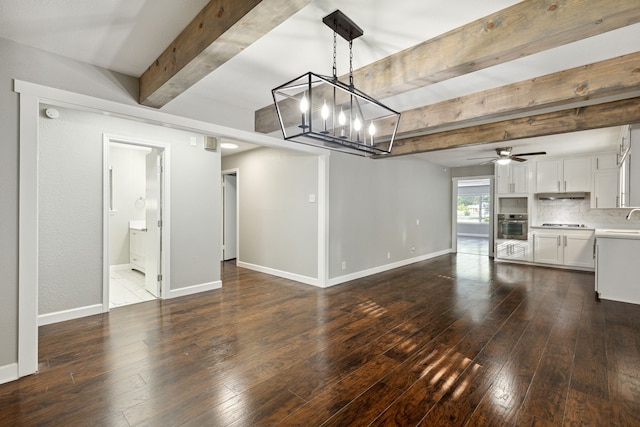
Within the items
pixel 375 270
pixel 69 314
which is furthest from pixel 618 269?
pixel 69 314

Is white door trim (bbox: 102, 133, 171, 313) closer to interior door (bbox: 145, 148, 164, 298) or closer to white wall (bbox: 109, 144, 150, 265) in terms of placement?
interior door (bbox: 145, 148, 164, 298)

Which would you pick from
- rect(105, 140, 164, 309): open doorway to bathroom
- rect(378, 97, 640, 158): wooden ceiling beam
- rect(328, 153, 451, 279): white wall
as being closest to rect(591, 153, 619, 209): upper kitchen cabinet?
rect(328, 153, 451, 279): white wall

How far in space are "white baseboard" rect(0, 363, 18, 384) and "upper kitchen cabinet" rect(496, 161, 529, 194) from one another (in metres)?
8.40

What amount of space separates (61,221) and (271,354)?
9.79 ft

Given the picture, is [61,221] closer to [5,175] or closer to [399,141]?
[5,175]

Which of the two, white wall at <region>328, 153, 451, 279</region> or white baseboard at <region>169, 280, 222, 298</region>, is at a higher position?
white wall at <region>328, 153, 451, 279</region>

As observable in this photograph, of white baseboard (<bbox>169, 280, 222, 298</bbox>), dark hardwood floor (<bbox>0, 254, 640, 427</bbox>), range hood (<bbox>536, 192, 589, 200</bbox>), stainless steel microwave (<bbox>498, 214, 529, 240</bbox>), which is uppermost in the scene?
range hood (<bbox>536, 192, 589, 200</bbox>)

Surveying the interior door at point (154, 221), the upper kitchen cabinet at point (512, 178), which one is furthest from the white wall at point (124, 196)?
the upper kitchen cabinet at point (512, 178)

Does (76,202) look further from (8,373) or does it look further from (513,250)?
(513,250)

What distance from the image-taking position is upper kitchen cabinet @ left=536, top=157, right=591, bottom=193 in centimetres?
618

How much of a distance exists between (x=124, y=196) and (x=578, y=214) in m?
9.91

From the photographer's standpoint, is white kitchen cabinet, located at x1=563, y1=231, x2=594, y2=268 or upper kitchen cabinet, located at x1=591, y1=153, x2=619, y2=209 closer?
upper kitchen cabinet, located at x1=591, y1=153, x2=619, y2=209

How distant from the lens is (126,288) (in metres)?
4.75

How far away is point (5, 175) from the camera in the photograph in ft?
7.16
